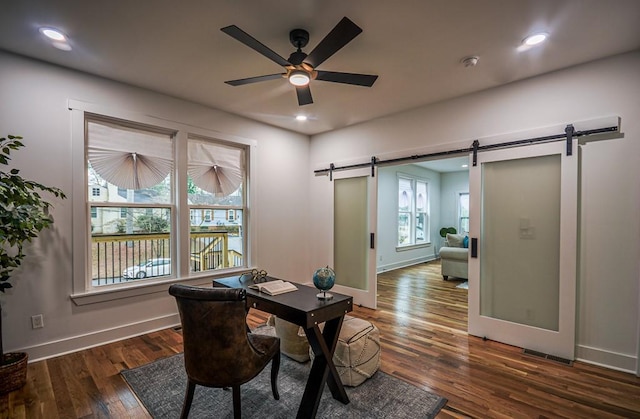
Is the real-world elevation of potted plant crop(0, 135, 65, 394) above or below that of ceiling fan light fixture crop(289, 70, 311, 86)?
below

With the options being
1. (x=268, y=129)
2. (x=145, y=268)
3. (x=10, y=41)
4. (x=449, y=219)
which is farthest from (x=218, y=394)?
(x=449, y=219)

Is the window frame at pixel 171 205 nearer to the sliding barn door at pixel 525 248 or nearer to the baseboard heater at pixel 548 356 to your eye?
the sliding barn door at pixel 525 248

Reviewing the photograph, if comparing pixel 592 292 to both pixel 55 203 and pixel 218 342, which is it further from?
Answer: pixel 55 203

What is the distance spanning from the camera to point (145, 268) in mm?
3605

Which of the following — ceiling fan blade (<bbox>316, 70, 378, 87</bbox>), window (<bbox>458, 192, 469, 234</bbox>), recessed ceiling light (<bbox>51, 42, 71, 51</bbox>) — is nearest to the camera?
ceiling fan blade (<bbox>316, 70, 378, 87</bbox>)

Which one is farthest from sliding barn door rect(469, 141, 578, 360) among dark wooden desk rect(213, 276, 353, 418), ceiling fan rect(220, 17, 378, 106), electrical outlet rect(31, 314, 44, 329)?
electrical outlet rect(31, 314, 44, 329)

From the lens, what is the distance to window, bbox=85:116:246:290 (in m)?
3.26

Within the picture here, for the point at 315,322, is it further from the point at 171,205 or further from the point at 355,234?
the point at 355,234

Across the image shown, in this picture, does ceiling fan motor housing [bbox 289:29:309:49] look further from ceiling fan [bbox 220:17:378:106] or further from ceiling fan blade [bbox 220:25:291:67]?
ceiling fan blade [bbox 220:25:291:67]

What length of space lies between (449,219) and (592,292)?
267 inches

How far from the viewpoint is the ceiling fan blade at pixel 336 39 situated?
1.79m

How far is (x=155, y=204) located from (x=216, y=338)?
246cm

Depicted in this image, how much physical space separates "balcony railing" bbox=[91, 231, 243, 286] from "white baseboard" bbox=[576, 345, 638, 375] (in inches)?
161

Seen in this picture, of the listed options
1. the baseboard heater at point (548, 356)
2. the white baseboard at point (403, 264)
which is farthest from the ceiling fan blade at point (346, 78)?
the white baseboard at point (403, 264)
